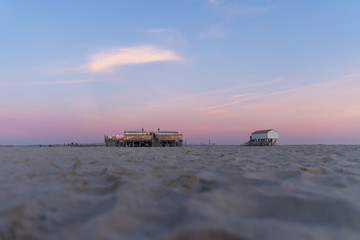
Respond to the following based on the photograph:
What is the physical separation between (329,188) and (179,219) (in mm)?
2276

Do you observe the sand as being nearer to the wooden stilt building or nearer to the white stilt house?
the wooden stilt building

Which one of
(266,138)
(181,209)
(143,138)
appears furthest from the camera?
(266,138)

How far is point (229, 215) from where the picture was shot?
80.8 inches

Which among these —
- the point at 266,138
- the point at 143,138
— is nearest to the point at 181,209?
the point at 143,138

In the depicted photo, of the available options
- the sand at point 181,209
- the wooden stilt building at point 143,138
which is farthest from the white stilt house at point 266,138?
the sand at point 181,209

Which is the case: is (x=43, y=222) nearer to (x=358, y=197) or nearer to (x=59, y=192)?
(x=59, y=192)

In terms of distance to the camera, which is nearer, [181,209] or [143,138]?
[181,209]

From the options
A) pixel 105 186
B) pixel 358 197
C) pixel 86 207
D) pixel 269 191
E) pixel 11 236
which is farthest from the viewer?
pixel 105 186

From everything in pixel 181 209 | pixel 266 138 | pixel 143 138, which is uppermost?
pixel 143 138

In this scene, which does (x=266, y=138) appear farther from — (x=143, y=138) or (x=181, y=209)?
(x=181, y=209)

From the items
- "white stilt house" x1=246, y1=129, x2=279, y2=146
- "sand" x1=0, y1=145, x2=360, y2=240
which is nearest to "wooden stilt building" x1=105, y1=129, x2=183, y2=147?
"white stilt house" x1=246, y1=129, x2=279, y2=146

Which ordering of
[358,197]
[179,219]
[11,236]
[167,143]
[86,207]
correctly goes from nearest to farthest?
[11,236] < [179,219] < [86,207] < [358,197] < [167,143]

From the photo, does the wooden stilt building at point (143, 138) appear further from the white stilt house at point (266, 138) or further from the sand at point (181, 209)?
the sand at point (181, 209)

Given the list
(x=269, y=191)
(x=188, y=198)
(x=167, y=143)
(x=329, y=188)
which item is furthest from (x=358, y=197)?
(x=167, y=143)
